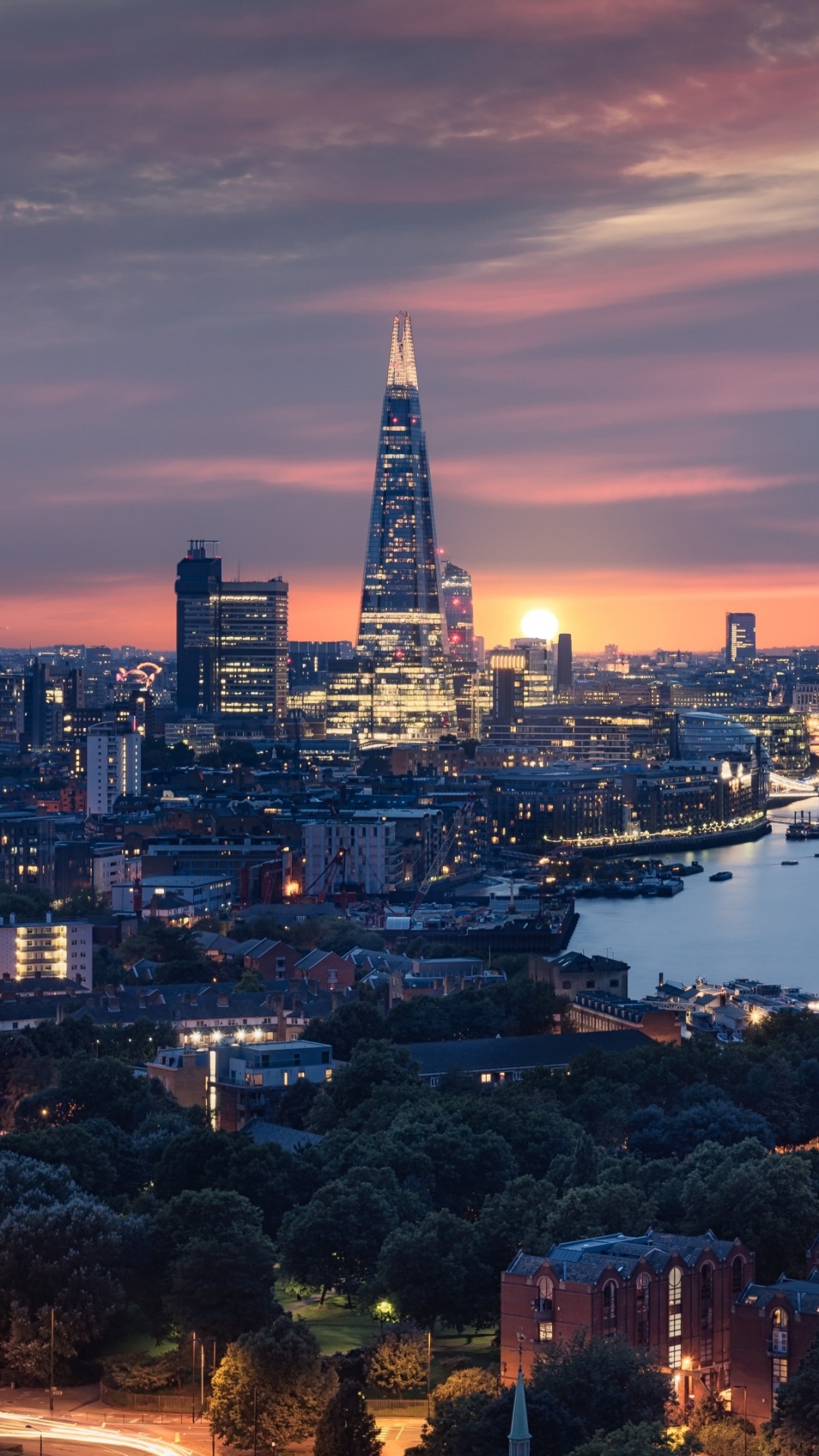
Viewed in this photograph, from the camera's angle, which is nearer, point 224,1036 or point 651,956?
point 224,1036

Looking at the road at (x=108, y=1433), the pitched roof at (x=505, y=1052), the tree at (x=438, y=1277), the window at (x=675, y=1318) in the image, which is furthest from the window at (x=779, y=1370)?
the pitched roof at (x=505, y=1052)

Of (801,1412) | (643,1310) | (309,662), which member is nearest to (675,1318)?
(643,1310)

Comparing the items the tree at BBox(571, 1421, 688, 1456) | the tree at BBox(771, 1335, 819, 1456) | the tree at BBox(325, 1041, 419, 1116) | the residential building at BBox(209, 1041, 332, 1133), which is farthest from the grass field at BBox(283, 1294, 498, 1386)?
the residential building at BBox(209, 1041, 332, 1133)

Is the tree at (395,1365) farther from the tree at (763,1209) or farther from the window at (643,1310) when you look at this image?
the tree at (763,1209)

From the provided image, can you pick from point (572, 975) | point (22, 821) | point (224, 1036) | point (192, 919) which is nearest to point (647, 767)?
point (22, 821)

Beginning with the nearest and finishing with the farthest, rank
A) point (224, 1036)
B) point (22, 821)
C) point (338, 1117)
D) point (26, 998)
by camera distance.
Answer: point (338, 1117) → point (224, 1036) → point (26, 998) → point (22, 821)

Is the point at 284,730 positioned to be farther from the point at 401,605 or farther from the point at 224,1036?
the point at 224,1036

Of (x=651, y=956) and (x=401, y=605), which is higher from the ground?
(x=401, y=605)
